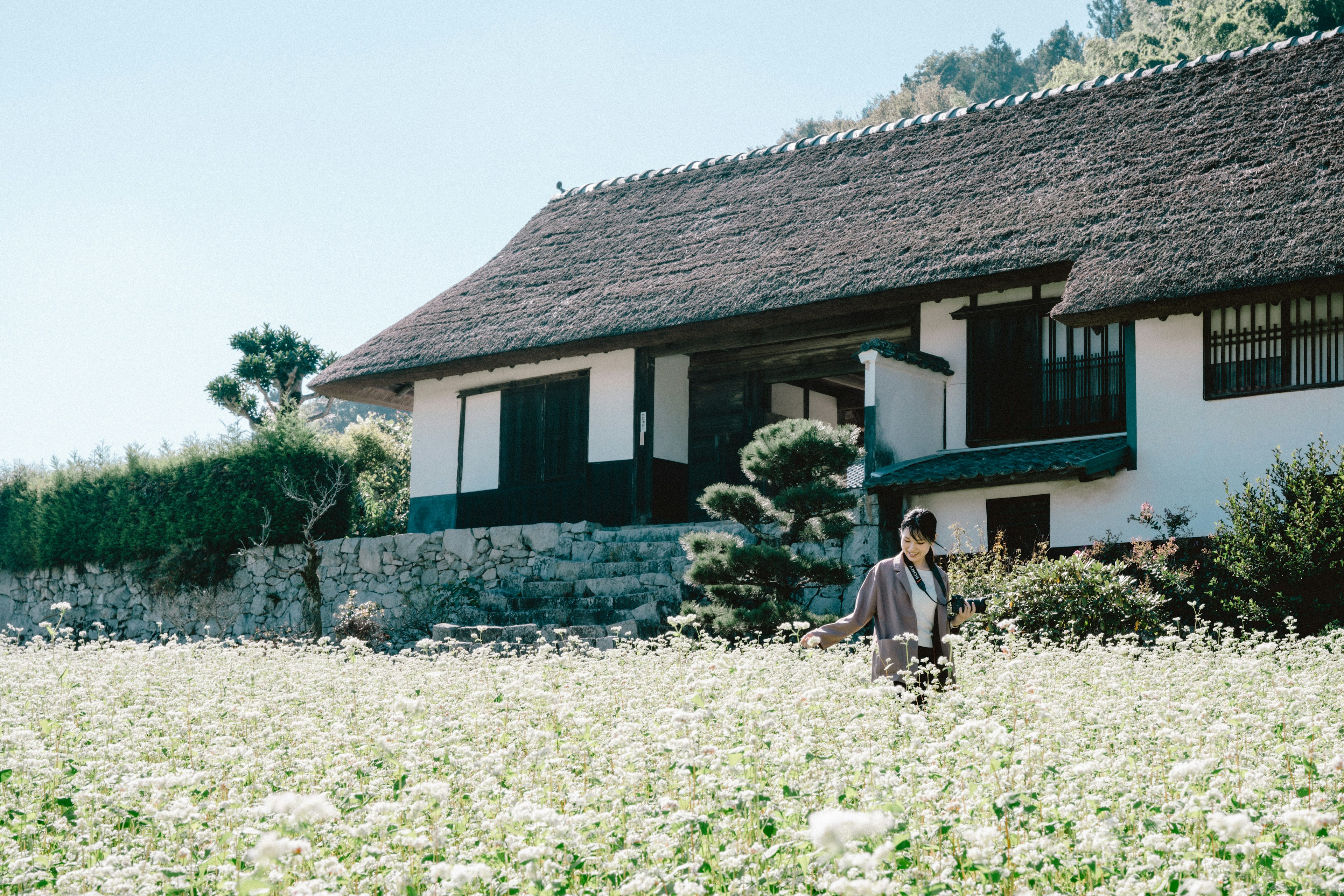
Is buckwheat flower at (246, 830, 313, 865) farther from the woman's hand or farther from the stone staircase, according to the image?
the stone staircase

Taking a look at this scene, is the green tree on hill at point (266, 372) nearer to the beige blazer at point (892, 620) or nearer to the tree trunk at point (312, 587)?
the tree trunk at point (312, 587)

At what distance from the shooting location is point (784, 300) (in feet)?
42.3

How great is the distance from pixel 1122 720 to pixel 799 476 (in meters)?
5.71

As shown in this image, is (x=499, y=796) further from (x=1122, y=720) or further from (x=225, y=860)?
(x=1122, y=720)

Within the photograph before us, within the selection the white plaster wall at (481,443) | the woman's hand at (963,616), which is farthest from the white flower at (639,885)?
the white plaster wall at (481,443)

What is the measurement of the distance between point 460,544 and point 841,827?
12.1m

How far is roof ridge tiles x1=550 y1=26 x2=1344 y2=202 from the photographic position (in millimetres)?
13742

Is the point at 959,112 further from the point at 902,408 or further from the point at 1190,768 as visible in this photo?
the point at 1190,768

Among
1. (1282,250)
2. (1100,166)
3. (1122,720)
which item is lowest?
(1122,720)

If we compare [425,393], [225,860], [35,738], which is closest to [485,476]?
[425,393]

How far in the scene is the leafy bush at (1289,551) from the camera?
9.24 metres

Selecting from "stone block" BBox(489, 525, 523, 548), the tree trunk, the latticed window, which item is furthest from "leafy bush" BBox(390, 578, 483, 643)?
the latticed window

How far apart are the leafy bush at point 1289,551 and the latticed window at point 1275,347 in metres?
1.19

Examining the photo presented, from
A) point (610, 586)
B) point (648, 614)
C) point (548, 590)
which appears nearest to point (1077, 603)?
point (648, 614)
